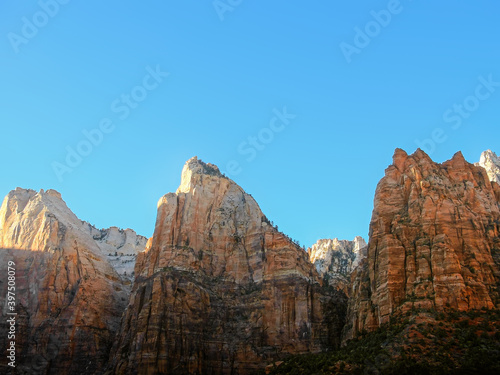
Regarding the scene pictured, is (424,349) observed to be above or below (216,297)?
below

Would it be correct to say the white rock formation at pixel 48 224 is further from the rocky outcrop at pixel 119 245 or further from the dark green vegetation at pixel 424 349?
the dark green vegetation at pixel 424 349

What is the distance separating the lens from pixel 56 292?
401 ft

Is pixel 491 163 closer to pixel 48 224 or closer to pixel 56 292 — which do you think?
pixel 48 224

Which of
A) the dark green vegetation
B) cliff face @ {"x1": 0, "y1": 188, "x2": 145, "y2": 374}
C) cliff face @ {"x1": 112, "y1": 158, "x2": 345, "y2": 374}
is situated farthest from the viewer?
cliff face @ {"x1": 0, "y1": 188, "x2": 145, "y2": 374}

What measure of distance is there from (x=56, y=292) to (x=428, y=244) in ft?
246

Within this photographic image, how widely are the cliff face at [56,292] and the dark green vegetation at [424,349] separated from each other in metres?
A: 47.3

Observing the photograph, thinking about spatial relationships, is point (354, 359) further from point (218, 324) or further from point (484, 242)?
point (218, 324)

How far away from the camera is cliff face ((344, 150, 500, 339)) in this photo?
8656 cm

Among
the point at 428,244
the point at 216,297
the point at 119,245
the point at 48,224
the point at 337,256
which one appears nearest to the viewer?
the point at 428,244

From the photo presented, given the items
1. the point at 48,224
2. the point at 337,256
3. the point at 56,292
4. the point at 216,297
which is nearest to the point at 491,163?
the point at 337,256

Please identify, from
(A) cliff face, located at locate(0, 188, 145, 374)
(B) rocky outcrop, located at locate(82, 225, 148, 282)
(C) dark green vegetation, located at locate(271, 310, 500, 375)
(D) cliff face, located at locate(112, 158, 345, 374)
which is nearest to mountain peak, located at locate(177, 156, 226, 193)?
(D) cliff face, located at locate(112, 158, 345, 374)

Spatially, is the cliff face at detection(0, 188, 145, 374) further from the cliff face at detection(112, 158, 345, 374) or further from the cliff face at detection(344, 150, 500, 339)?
the cliff face at detection(344, 150, 500, 339)

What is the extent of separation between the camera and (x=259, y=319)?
368ft

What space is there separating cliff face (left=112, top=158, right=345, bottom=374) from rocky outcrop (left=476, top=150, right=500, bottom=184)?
64169 mm
